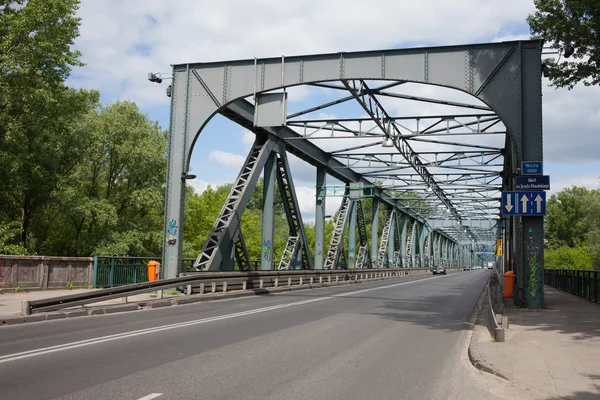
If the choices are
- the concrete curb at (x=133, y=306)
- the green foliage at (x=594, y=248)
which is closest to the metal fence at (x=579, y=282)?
the concrete curb at (x=133, y=306)

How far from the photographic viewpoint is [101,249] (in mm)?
30672

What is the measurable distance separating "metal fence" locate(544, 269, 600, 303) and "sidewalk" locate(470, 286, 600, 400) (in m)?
5.54

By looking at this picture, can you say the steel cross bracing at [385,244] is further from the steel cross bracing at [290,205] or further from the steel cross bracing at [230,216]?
the steel cross bracing at [230,216]

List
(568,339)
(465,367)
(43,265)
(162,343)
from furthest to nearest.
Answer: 1. (43,265)
2. (568,339)
3. (162,343)
4. (465,367)

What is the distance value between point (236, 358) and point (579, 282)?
60.9ft

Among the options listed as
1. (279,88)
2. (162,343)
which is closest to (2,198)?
(279,88)

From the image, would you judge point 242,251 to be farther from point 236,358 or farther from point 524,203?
point 236,358

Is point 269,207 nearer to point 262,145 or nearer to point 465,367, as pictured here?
point 262,145

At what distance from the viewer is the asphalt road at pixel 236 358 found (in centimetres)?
609

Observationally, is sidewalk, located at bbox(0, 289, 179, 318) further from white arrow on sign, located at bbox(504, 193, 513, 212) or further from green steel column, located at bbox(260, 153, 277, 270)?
white arrow on sign, located at bbox(504, 193, 513, 212)

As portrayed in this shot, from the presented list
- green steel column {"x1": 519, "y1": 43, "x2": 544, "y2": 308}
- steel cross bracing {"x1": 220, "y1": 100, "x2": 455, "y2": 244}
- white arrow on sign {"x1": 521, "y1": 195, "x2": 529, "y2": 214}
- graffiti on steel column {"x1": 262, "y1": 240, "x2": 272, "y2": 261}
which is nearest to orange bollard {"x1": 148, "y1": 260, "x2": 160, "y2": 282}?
steel cross bracing {"x1": 220, "y1": 100, "x2": 455, "y2": 244}

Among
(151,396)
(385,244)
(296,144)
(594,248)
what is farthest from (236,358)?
(594,248)

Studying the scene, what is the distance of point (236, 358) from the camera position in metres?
7.92

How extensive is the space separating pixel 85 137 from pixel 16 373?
88.7 ft
